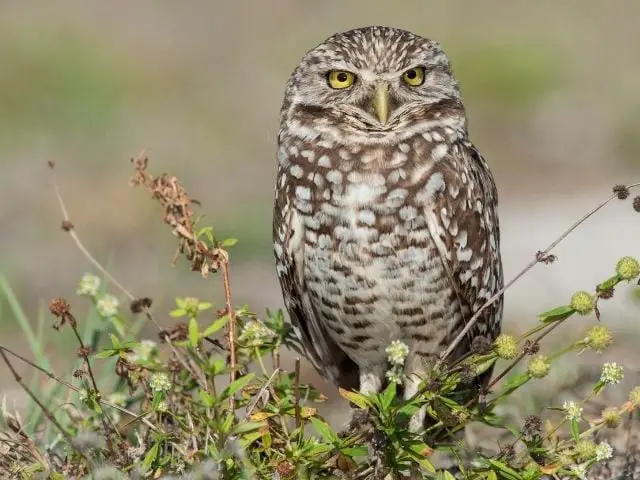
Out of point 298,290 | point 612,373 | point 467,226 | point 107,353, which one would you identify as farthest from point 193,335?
point 467,226

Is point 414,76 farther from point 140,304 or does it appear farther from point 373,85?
point 140,304

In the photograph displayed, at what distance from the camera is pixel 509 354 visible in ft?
10.3

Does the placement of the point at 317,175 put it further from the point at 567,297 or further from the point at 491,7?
the point at 491,7

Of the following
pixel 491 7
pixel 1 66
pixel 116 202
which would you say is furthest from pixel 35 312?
pixel 491 7

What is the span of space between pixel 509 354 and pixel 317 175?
114cm

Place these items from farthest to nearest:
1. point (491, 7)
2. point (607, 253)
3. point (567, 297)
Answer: point (491, 7)
point (607, 253)
point (567, 297)

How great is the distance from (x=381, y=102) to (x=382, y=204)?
1.15 ft

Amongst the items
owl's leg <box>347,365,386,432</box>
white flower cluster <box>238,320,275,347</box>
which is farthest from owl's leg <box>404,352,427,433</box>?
white flower cluster <box>238,320,275,347</box>

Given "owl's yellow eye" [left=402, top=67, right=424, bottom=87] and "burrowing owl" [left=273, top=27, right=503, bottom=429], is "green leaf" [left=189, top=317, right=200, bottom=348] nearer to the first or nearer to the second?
"burrowing owl" [left=273, top=27, right=503, bottom=429]

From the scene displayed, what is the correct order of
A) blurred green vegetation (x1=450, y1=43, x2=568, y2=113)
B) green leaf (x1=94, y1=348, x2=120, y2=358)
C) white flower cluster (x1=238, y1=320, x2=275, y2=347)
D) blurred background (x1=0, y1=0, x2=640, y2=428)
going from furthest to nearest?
blurred green vegetation (x1=450, y1=43, x2=568, y2=113) → blurred background (x1=0, y1=0, x2=640, y2=428) → white flower cluster (x1=238, y1=320, x2=275, y2=347) → green leaf (x1=94, y1=348, x2=120, y2=358)

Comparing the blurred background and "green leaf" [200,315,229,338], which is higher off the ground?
the blurred background

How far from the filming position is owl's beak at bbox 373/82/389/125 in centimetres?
403

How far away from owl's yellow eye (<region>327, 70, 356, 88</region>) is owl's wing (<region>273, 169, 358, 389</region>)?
34 cm

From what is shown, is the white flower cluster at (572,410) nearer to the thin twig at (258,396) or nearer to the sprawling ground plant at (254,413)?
the sprawling ground plant at (254,413)
